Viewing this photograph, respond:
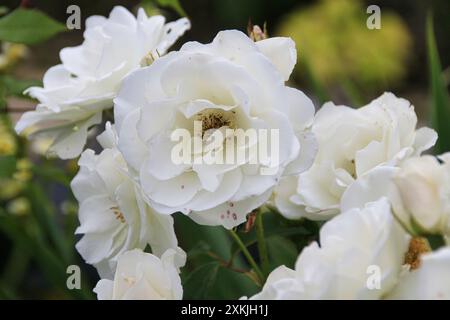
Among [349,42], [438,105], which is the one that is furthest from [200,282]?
[349,42]

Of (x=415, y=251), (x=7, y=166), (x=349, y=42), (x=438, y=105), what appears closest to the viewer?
(x=415, y=251)

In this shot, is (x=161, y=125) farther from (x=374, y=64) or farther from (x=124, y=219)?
(x=374, y=64)

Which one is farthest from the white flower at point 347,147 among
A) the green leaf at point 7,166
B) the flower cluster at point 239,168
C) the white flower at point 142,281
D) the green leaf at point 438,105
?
the green leaf at point 438,105

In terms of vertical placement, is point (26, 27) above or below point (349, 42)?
above

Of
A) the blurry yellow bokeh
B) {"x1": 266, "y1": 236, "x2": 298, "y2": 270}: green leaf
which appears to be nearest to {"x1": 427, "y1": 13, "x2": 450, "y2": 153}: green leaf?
{"x1": 266, "y1": 236, "x2": 298, "y2": 270}: green leaf

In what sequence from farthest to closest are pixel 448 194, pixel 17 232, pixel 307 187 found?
pixel 17 232, pixel 307 187, pixel 448 194

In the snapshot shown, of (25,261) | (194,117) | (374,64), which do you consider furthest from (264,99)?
(374,64)

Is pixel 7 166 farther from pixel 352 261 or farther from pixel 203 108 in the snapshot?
pixel 352 261

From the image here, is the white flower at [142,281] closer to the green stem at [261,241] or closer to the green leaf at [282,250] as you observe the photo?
the green stem at [261,241]
